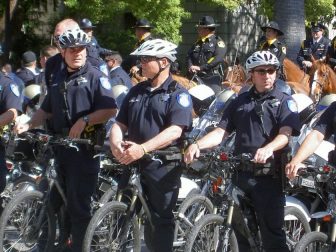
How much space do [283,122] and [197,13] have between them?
764 inches

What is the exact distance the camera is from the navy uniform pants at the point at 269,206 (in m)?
6.98

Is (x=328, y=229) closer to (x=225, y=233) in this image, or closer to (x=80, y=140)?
(x=225, y=233)

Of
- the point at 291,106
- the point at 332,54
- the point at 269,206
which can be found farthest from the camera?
the point at 332,54

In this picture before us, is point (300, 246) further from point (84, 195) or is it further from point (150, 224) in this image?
point (84, 195)

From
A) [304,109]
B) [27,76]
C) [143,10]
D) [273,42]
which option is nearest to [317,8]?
[143,10]

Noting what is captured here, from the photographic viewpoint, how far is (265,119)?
7.07 m

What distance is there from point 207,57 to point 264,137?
7010 millimetres

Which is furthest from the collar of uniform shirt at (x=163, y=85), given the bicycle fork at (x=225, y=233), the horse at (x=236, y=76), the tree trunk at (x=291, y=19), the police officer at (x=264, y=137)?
the tree trunk at (x=291, y=19)

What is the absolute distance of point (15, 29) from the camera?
22250 millimetres

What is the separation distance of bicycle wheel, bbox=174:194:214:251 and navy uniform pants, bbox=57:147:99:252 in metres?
0.89

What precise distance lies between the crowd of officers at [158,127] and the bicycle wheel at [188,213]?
0.71 metres

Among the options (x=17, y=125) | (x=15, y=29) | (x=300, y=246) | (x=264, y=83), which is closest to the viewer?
(x=300, y=246)

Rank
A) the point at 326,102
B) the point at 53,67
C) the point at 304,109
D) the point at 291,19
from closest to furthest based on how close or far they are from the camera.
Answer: the point at 53,67 < the point at 304,109 < the point at 326,102 < the point at 291,19

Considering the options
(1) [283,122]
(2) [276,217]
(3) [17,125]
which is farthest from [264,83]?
(3) [17,125]
